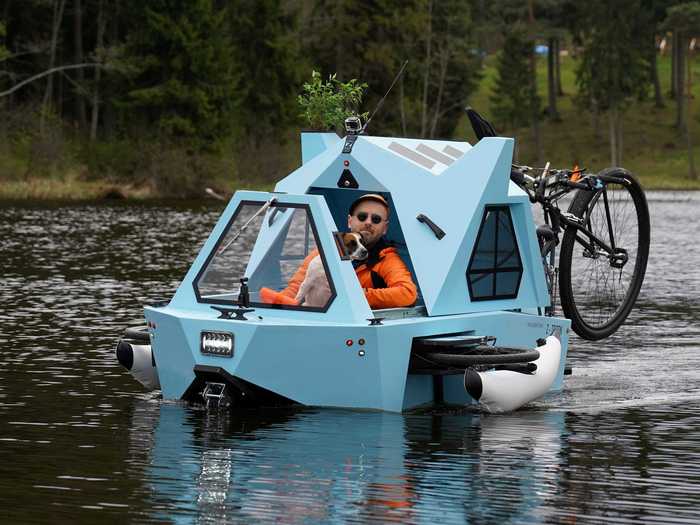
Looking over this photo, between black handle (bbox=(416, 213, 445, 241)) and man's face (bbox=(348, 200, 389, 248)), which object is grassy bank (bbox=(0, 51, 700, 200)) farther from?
black handle (bbox=(416, 213, 445, 241))

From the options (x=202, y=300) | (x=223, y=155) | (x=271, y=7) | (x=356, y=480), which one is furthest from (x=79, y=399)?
(x=271, y=7)

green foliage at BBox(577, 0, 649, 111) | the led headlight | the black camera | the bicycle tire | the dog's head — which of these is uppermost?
green foliage at BBox(577, 0, 649, 111)

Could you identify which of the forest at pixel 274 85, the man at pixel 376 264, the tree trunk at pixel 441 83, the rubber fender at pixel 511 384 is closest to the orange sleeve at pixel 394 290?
the man at pixel 376 264

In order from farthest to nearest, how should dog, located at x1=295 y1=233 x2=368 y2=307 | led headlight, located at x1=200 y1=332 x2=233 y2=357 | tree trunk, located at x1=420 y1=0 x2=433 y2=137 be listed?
tree trunk, located at x1=420 y1=0 x2=433 y2=137 < dog, located at x1=295 y1=233 x2=368 y2=307 < led headlight, located at x1=200 y1=332 x2=233 y2=357

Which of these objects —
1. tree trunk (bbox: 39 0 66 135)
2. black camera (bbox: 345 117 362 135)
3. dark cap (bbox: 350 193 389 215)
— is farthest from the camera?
tree trunk (bbox: 39 0 66 135)

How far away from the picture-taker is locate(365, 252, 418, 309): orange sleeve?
14.3 meters

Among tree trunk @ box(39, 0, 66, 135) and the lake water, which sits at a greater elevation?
tree trunk @ box(39, 0, 66, 135)

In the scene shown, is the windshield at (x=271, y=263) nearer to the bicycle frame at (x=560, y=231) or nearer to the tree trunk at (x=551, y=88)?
the bicycle frame at (x=560, y=231)

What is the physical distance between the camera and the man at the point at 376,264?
14.3 m

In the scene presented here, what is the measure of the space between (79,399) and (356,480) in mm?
4553

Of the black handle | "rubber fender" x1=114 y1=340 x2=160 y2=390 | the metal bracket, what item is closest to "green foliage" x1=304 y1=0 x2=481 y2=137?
"rubber fender" x1=114 y1=340 x2=160 y2=390

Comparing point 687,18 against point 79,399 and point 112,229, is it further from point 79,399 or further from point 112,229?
point 79,399

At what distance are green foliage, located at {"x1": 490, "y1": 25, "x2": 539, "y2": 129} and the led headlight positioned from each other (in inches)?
4273

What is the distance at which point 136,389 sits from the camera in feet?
52.7
